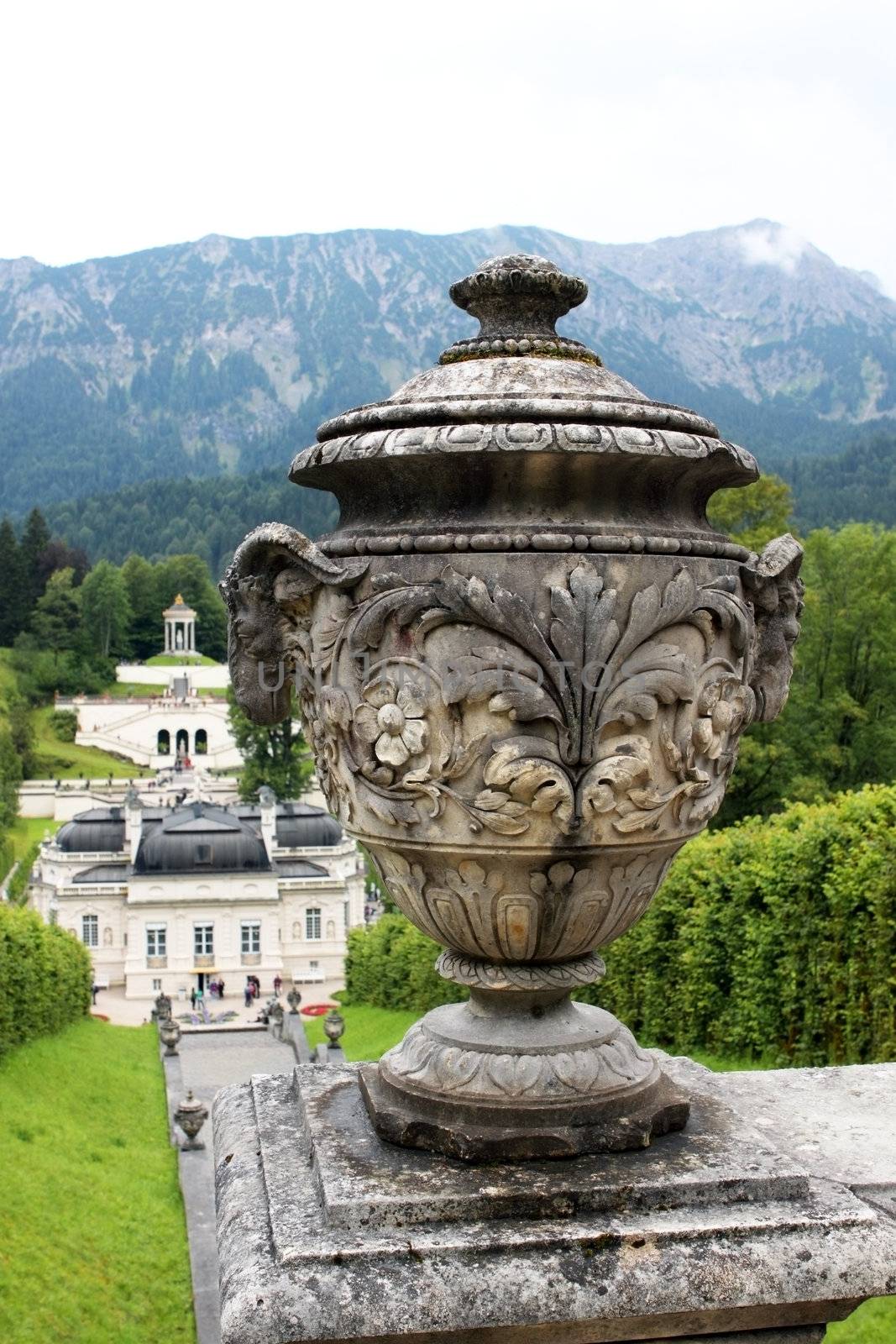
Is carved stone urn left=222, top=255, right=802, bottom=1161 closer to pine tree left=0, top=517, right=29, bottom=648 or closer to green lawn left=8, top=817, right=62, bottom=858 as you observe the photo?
green lawn left=8, top=817, right=62, bottom=858

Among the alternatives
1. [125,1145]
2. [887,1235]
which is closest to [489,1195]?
[887,1235]

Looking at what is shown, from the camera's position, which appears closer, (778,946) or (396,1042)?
(778,946)

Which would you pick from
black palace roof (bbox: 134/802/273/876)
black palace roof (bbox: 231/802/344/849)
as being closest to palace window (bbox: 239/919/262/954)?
black palace roof (bbox: 134/802/273/876)

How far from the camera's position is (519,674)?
351cm

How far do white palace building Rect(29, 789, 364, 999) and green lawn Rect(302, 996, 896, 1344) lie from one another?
319 inches

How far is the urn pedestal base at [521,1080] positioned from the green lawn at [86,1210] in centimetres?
882

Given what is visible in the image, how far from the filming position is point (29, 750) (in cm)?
7044

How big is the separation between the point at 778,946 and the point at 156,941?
28.1 m

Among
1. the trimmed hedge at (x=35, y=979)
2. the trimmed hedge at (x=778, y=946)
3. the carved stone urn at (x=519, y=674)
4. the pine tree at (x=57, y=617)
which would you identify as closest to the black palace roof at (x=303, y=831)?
the trimmed hedge at (x=35, y=979)

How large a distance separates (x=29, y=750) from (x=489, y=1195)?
71177mm

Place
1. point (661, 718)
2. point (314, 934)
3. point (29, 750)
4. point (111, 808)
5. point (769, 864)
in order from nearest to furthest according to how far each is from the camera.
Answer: point (661, 718) < point (769, 864) < point (314, 934) < point (111, 808) < point (29, 750)

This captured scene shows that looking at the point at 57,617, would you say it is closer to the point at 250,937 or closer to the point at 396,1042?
the point at 250,937

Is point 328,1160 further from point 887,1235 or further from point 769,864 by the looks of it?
point 769,864

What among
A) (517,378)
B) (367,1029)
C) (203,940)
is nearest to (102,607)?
(203,940)
